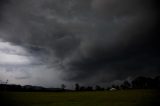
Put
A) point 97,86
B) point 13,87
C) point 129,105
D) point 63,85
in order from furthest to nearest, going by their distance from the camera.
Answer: point 63,85 → point 97,86 → point 13,87 → point 129,105

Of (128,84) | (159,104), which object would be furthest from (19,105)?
(128,84)

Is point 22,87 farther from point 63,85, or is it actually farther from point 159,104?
point 159,104

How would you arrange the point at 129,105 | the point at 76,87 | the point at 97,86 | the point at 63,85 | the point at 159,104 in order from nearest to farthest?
the point at 159,104 → the point at 129,105 → the point at 97,86 → the point at 76,87 → the point at 63,85

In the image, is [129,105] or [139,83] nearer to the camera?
[129,105]

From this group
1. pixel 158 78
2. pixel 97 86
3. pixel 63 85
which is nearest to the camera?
pixel 158 78

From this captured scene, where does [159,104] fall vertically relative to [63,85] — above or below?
below

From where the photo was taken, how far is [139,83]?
374ft

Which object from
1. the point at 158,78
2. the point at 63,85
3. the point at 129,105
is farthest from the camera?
the point at 63,85

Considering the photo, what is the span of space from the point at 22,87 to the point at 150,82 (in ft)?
219

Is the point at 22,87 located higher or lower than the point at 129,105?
higher

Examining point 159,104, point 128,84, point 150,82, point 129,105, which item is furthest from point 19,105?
point 128,84

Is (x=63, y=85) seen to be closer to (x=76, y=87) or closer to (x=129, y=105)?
(x=76, y=87)

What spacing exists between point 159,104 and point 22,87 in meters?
68.2

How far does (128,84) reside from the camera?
409ft
